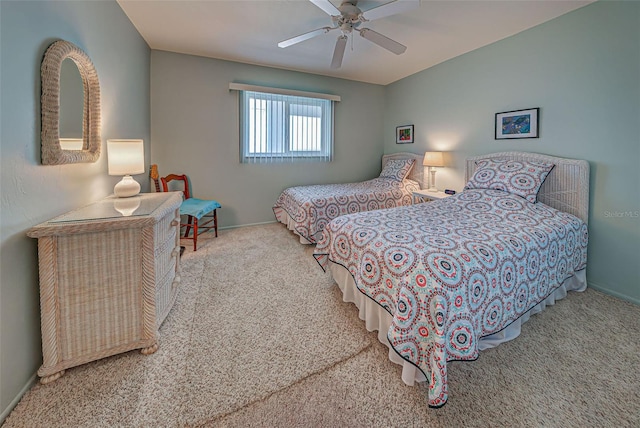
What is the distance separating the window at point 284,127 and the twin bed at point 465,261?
7.76ft

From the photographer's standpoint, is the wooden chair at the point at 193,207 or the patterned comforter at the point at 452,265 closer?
the patterned comforter at the point at 452,265

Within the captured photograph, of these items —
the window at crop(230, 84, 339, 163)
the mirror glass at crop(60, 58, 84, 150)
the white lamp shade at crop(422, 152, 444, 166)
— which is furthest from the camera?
the window at crop(230, 84, 339, 163)

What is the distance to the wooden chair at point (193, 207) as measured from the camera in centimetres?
303

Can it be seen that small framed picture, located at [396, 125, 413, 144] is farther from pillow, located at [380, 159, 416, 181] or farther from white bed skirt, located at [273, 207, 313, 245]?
white bed skirt, located at [273, 207, 313, 245]

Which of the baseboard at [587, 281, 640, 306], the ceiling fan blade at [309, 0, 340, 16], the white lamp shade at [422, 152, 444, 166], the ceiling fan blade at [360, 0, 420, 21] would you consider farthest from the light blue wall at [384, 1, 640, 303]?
the ceiling fan blade at [309, 0, 340, 16]

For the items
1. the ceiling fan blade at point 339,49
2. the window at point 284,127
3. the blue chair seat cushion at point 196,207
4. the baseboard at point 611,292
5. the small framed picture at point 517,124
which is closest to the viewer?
the baseboard at point 611,292

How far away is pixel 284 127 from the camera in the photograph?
13.5ft

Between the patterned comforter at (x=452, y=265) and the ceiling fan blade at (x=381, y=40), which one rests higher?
the ceiling fan blade at (x=381, y=40)

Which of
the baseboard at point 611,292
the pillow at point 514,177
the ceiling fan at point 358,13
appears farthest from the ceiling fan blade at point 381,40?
the baseboard at point 611,292

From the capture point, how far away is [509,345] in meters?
1.59

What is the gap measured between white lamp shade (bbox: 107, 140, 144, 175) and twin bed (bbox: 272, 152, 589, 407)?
158 centimetres

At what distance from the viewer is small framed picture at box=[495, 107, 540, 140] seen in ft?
8.82

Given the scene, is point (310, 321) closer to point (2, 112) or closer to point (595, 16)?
point (2, 112)

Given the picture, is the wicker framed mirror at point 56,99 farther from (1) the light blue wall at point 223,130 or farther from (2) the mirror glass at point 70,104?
(1) the light blue wall at point 223,130
